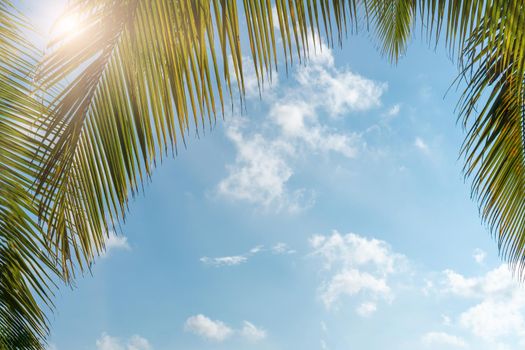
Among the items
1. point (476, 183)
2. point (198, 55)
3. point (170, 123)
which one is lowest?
point (170, 123)

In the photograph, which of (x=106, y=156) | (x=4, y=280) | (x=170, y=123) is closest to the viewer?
(x=170, y=123)

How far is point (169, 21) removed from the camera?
2.13m

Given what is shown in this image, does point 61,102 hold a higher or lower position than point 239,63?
lower

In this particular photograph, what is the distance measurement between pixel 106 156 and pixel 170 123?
47 cm

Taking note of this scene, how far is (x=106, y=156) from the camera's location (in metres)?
2.53

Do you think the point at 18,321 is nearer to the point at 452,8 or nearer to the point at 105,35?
the point at 105,35

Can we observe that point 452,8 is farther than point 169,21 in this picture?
Yes

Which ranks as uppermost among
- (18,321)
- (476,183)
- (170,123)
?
(476,183)

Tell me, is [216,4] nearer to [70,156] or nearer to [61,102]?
[61,102]

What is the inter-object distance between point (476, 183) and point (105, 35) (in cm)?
295

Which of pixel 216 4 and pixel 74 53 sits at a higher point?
pixel 216 4

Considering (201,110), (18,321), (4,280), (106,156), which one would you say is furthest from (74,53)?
(18,321)

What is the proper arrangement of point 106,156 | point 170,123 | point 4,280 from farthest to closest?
point 4,280, point 106,156, point 170,123

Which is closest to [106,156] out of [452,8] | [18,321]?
[452,8]
